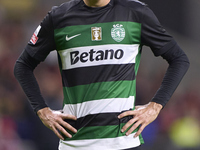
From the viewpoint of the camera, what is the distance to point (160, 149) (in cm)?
540

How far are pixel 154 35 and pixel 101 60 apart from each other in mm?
367

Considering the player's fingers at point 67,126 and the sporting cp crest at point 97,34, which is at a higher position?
the sporting cp crest at point 97,34

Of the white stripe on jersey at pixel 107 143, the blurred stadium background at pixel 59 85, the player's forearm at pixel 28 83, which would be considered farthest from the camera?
the blurred stadium background at pixel 59 85

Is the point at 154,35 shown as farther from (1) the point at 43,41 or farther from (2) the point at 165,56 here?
(1) the point at 43,41

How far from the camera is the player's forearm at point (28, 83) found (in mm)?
2742

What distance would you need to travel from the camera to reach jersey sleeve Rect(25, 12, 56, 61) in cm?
263

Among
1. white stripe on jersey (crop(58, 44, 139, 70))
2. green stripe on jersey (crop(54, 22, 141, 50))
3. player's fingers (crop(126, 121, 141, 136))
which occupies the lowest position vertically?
player's fingers (crop(126, 121, 141, 136))

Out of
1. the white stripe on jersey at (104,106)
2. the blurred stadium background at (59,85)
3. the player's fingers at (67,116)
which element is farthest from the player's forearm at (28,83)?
the blurred stadium background at (59,85)

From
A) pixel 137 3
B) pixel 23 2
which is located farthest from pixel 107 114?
pixel 23 2

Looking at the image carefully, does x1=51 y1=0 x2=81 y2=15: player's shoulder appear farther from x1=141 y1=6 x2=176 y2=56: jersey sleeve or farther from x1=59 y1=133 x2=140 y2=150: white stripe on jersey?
x1=59 y1=133 x2=140 y2=150: white stripe on jersey

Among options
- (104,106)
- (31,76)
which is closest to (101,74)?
(104,106)

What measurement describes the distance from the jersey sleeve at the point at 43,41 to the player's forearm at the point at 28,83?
0.33ft

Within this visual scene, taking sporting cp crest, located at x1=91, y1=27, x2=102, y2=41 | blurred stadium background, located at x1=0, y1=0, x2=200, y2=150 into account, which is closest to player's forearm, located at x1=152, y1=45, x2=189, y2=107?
sporting cp crest, located at x1=91, y1=27, x2=102, y2=41

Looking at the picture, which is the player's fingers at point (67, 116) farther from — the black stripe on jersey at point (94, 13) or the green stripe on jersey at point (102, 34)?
the black stripe on jersey at point (94, 13)
